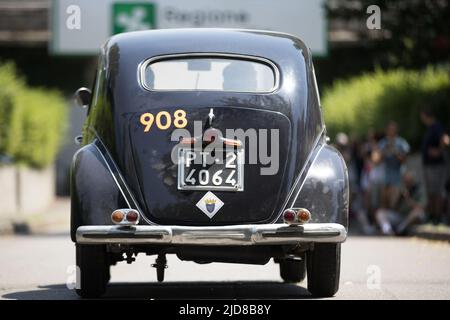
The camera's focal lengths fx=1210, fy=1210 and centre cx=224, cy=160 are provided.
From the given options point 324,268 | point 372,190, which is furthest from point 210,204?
point 372,190

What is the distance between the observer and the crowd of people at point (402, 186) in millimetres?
19047

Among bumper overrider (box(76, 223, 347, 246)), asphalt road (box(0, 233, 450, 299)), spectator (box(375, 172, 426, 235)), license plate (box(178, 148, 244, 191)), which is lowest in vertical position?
spectator (box(375, 172, 426, 235))

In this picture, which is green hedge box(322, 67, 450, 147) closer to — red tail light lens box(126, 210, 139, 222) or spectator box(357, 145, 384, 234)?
spectator box(357, 145, 384, 234)

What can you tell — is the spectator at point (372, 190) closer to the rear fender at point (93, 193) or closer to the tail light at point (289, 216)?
the tail light at point (289, 216)

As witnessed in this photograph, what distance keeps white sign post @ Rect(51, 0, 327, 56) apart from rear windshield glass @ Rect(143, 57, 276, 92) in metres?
19.9

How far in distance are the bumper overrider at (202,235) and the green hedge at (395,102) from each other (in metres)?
12.6

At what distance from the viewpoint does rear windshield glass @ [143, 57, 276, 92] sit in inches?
375

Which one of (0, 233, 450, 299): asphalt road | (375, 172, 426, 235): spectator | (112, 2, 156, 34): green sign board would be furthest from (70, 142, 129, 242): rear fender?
(112, 2, 156, 34): green sign board

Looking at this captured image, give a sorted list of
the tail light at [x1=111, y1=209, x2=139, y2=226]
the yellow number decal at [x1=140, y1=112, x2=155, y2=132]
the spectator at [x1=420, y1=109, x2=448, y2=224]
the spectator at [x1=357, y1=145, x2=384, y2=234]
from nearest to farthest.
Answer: the tail light at [x1=111, y1=209, x2=139, y2=226]
the yellow number decal at [x1=140, y1=112, x2=155, y2=132]
the spectator at [x1=420, y1=109, x2=448, y2=224]
the spectator at [x1=357, y1=145, x2=384, y2=234]

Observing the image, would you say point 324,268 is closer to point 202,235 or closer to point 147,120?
point 202,235

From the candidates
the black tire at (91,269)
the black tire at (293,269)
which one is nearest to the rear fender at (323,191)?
the black tire at (91,269)

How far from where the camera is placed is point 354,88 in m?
28.7

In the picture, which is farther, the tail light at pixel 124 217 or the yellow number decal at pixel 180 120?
the yellow number decal at pixel 180 120

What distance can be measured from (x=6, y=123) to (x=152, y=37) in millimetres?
13984
